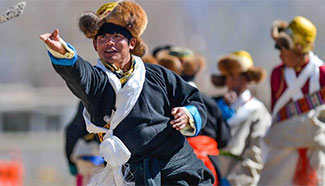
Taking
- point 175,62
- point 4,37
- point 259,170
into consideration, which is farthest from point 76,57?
point 4,37

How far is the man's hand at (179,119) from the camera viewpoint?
4633 mm

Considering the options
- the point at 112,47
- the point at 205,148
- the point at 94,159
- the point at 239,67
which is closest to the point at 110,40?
the point at 112,47

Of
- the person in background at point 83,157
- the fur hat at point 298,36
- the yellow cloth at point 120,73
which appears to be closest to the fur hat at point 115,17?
the yellow cloth at point 120,73

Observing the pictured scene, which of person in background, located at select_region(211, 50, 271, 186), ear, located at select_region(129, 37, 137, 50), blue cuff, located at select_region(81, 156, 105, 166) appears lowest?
blue cuff, located at select_region(81, 156, 105, 166)

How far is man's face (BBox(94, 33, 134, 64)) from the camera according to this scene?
4691 millimetres

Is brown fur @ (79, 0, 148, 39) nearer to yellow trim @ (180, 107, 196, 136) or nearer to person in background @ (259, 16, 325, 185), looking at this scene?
yellow trim @ (180, 107, 196, 136)

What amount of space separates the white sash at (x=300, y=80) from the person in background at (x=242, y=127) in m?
0.45

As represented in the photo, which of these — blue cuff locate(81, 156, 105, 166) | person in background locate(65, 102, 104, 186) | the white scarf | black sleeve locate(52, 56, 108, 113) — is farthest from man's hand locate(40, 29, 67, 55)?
blue cuff locate(81, 156, 105, 166)

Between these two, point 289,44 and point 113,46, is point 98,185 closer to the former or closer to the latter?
point 113,46

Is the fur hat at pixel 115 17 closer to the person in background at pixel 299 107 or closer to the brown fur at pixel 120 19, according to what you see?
the brown fur at pixel 120 19

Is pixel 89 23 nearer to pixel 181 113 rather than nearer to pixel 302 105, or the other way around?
pixel 181 113

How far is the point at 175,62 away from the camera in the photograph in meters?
7.30

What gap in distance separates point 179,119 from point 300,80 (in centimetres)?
269

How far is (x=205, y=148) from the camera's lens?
6.48m
